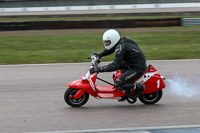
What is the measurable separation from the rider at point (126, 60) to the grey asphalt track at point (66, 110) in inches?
20.4

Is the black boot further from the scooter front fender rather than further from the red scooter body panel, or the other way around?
the scooter front fender

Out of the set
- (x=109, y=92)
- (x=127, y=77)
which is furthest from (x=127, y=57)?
(x=109, y=92)

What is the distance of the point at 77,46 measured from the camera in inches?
653

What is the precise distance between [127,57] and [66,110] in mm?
1630

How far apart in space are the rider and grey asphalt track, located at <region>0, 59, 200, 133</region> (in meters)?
0.52

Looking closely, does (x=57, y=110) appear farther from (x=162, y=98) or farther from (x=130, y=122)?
(x=162, y=98)

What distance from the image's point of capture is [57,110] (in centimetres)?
713

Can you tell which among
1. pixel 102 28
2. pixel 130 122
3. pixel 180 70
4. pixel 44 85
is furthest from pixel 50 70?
pixel 102 28

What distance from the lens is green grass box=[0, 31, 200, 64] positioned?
525 inches

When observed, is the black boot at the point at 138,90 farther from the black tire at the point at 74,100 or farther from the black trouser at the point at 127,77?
the black tire at the point at 74,100

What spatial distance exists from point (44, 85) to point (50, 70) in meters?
1.90

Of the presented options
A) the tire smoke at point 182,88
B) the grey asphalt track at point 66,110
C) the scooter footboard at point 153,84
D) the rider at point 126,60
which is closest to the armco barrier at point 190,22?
the grey asphalt track at point 66,110

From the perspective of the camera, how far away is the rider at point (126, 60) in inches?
268

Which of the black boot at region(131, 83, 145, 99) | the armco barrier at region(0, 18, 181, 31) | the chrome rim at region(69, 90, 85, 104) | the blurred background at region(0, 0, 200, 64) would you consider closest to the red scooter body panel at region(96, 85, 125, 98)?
the black boot at region(131, 83, 145, 99)
